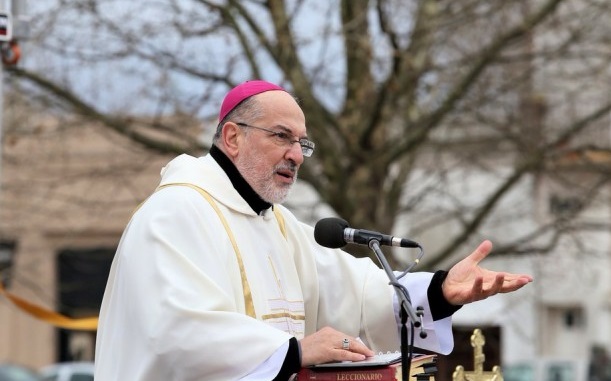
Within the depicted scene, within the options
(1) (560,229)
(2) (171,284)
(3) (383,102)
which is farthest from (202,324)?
(1) (560,229)

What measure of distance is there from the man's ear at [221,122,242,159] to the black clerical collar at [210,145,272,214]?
0.03 m

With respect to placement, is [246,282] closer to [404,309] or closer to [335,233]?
[335,233]

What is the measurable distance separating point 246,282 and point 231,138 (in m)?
0.62

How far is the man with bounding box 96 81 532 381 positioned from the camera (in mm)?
5027

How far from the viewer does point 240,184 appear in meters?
5.71

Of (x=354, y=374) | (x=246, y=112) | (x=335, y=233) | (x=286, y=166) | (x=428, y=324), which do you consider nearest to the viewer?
(x=354, y=374)

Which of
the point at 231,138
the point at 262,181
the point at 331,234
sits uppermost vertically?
the point at 231,138

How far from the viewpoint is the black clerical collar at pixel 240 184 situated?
18.7ft

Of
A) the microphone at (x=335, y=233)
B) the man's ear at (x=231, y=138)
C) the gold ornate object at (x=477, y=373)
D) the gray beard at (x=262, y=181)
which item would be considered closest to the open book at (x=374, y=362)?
the microphone at (x=335, y=233)

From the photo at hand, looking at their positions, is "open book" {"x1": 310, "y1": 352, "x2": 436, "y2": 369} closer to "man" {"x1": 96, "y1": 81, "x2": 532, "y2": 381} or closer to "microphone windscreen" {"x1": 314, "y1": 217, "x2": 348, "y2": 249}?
"man" {"x1": 96, "y1": 81, "x2": 532, "y2": 381}

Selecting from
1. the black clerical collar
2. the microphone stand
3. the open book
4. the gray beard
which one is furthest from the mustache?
the open book

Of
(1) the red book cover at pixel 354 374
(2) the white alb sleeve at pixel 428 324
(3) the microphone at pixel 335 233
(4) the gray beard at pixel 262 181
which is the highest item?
(4) the gray beard at pixel 262 181

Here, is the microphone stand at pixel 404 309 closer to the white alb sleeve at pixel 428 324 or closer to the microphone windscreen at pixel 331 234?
the microphone windscreen at pixel 331 234

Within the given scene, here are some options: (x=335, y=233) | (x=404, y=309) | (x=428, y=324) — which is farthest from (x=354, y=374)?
(x=428, y=324)
